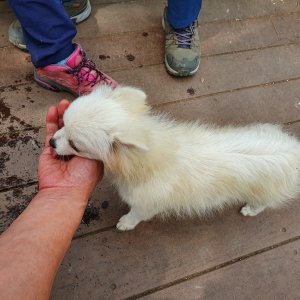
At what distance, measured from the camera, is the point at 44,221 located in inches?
56.5

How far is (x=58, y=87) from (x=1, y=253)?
1314 millimetres

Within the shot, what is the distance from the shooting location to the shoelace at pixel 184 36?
2571mm

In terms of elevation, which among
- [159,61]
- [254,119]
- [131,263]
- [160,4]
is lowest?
[131,263]

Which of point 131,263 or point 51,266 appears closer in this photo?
point 51,266

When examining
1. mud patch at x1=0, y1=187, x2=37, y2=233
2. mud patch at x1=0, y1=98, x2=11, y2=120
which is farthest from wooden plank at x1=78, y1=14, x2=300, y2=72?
mud patch at x1=0, y1=187, x2=37, y2=233

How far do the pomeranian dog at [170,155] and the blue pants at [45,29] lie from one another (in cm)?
62

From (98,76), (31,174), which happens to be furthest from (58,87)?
(31,174)

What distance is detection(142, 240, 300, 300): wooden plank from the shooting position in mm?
1909

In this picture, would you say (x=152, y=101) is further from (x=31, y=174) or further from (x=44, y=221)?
(x=44, y=221)

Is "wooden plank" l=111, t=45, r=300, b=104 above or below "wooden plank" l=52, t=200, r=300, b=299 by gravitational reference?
above

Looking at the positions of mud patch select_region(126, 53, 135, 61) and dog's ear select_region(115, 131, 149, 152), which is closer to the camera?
dog's ear select_region(115, 131, 149, 152)

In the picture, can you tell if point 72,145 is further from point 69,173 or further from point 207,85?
point 207,85

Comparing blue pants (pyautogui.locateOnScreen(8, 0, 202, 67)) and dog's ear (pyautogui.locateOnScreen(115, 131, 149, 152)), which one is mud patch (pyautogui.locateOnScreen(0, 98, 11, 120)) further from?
dog's ear (pyautogui.locateOnScreen(115, 131, 149, 152))

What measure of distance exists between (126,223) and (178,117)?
82 cm
